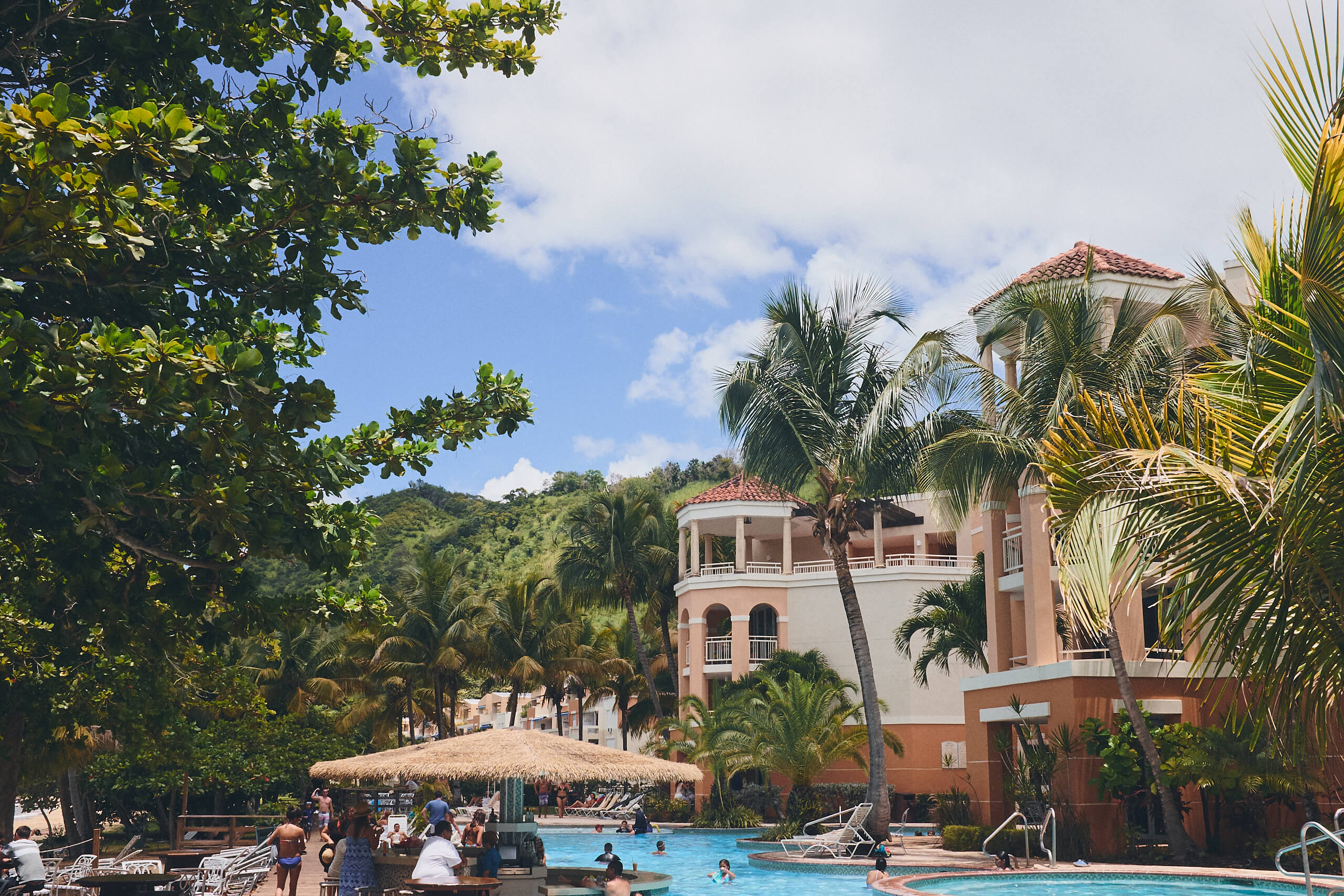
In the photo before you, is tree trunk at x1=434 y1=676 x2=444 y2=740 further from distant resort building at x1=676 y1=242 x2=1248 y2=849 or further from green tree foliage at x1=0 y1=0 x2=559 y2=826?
green tree foliage at x1=0 y1=0 x2=559 y2=826

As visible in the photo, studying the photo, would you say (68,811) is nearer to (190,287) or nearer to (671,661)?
(671,661)

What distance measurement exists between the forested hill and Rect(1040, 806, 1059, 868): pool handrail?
49.8 metres

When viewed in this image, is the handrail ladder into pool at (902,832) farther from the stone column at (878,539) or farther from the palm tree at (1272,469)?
the palm tree at (1272,469)

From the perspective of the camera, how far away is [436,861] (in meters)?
12.0

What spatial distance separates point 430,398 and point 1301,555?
4734mm

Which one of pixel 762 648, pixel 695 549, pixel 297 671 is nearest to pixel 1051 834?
pixel 762 648

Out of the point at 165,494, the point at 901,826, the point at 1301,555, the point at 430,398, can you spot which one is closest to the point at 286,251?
the point at 430,398

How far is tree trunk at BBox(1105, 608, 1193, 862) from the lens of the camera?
18.5 metres

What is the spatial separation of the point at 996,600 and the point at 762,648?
14.2m

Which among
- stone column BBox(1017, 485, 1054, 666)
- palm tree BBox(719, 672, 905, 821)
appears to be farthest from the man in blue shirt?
palm tree BBox(719, 672, 905, 821)

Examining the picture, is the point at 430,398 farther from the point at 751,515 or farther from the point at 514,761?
the point at 751,515

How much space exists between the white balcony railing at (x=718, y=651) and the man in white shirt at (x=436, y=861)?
25397mm

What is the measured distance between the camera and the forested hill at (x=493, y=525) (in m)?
74.8

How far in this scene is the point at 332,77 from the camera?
6855 millimetres
